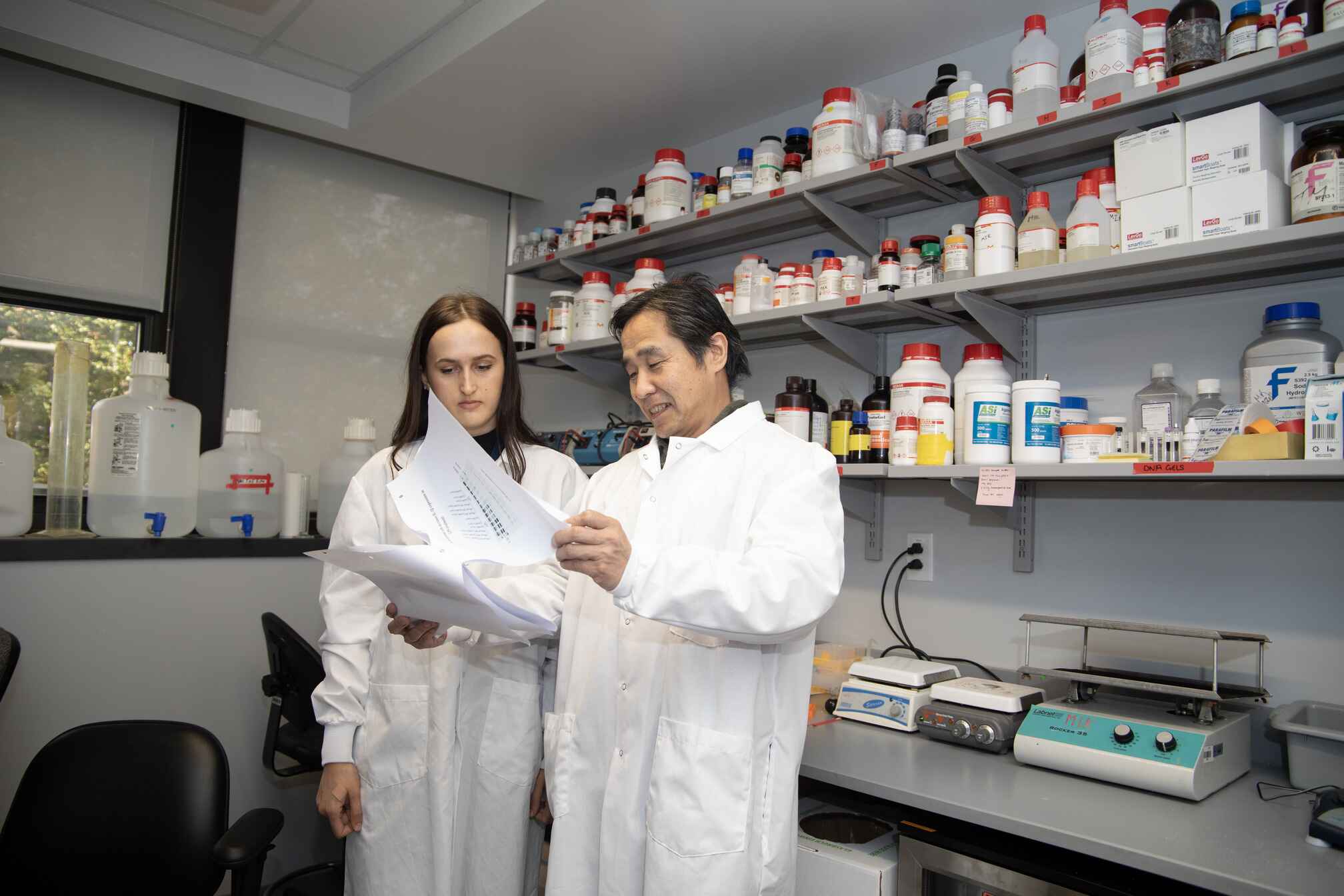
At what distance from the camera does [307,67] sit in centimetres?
285

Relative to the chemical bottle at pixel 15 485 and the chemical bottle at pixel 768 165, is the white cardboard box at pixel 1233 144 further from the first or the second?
the chemical bottle at pixel 15 485

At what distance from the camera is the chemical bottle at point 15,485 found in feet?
7.48

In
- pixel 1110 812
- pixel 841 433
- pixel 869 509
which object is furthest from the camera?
pixel 869 509

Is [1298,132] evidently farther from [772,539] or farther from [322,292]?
[322,292]

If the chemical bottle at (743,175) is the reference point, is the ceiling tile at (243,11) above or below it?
above

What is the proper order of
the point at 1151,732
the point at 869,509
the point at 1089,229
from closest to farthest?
1. the point at 1151,732
2. the point at 1089,229
3. the point at 869,509

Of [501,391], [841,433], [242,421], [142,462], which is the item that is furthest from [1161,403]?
[142,462]

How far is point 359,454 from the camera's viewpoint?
3002mm

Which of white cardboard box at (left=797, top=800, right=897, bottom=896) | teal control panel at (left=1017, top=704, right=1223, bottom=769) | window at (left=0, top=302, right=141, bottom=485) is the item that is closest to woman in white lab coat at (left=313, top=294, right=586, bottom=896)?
white cardboard box at (left=797, top=800, right=897, bottom=896)

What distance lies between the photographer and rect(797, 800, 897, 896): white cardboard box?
153 cm

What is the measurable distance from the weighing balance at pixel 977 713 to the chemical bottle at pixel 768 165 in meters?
1.36

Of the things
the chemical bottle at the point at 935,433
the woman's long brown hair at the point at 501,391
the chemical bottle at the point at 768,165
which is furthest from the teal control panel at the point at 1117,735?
the chemical bottle at the point at 768,165

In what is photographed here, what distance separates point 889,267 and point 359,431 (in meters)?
1.87

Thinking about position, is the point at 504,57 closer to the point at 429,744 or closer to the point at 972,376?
the point at 972,376
